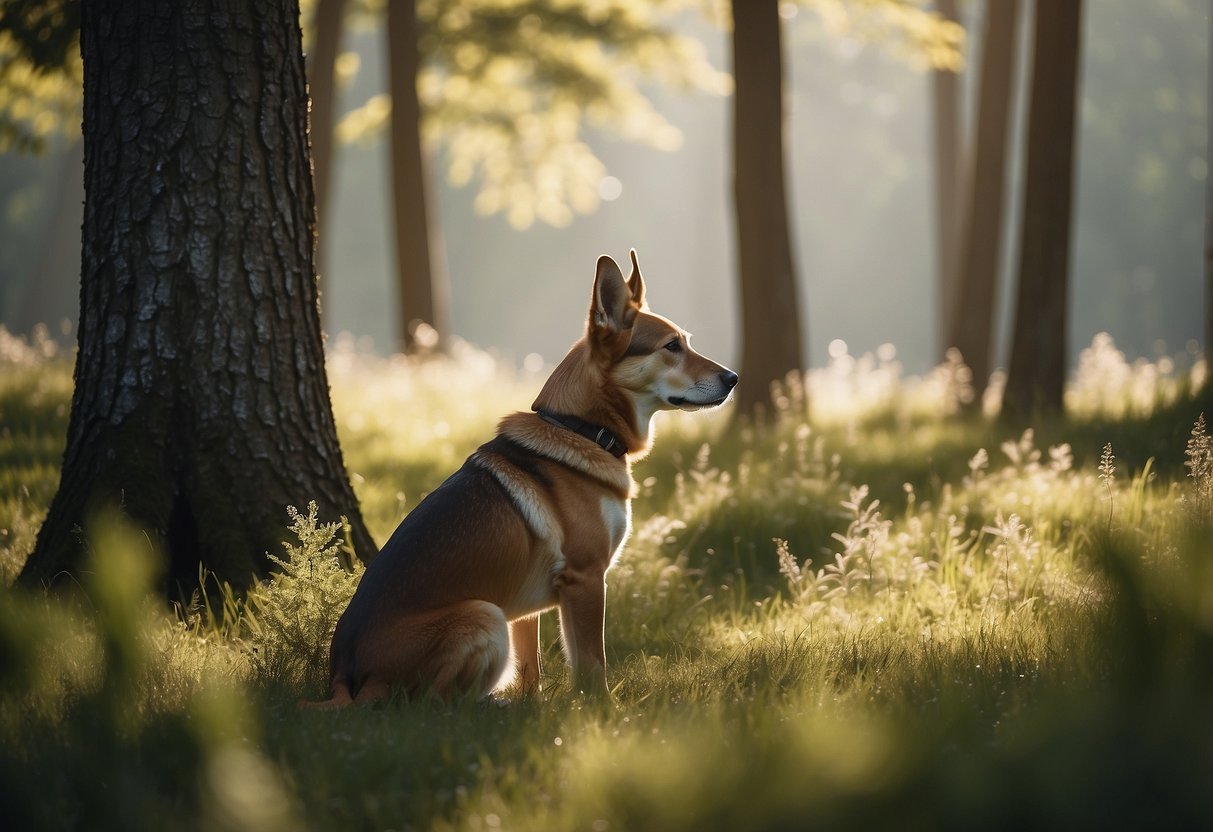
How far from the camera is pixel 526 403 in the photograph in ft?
39.1

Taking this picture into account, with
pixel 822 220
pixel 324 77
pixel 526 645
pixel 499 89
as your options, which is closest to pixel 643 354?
pixel 526 645

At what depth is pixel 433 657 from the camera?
3.87 m

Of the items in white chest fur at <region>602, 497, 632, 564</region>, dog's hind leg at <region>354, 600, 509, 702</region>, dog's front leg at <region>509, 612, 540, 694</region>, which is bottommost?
dog's front leg at <region>509, 612, 540, 694</region>

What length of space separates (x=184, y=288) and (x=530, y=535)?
Answer: 2084mm

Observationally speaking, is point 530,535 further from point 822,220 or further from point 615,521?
point 822,220

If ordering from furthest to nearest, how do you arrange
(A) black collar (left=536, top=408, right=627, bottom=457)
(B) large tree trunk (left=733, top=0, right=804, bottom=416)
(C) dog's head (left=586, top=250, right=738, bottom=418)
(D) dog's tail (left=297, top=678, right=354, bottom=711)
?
1. (B) large tree trunk (left=733, top=0, right=804, bottom=416)
2. (C) dog's head (left=586, top=250, right=738, bottom=418)
3. (A) black collar (left=536, top=408, right=627, bottom=457)
4. (D) dog's tail (left=297, top=678, right=354, bottom=711)

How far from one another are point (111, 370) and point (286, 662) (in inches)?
70.5

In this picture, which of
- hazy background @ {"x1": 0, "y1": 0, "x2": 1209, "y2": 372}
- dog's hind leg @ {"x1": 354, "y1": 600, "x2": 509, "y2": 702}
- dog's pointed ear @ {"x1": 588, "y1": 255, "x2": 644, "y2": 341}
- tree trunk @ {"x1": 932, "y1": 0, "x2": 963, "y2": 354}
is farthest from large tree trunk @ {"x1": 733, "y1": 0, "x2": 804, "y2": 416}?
hazy background @ {"x1": 0, "y1": 0, "x2": 1209, "y2": 372}

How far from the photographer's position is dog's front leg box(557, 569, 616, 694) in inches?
172

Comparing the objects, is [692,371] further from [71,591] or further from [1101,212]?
[1101,212]

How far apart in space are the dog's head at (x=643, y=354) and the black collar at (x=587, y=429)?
0.27 metres

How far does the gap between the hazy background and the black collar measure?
28.0 metres

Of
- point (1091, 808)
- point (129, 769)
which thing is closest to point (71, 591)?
point (129, 769)

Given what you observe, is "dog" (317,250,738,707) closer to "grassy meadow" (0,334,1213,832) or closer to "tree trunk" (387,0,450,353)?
"grassy meadow" (0,334,1213,832)
